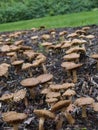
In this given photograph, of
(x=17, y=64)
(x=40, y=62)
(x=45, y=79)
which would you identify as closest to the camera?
(x=45, y=79)

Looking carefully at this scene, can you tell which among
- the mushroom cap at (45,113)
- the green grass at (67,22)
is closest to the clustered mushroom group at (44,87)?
the mushroom cap at (45,113)

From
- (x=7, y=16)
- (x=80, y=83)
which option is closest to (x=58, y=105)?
(x=80, y=83)

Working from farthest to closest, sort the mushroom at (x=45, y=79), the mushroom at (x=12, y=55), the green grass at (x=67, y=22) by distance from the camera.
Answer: the green grass at (x=67, y=22), the mushroom at (x=12, y=55), the mushroom at (x=45, y=79)

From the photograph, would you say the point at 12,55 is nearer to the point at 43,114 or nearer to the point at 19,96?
the point at 19,96

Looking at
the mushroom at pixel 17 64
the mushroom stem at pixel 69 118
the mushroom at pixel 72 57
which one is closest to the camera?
the mushroom stem at pixel 69 118

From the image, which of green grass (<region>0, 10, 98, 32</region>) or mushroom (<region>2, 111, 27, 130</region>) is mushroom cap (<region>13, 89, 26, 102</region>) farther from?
green grass (<region>0, 10, 98, 32</region>)

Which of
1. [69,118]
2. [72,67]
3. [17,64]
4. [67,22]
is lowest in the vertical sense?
[67,22]

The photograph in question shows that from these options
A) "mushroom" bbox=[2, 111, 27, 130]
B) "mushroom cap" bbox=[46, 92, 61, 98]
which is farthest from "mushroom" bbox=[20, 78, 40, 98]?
"mushroom" bbox=[2, 111, 27, 130]

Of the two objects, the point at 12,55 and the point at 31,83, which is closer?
the point at 31,83

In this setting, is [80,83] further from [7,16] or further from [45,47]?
[7,16]

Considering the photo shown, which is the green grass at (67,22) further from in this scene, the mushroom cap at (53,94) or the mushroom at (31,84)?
the mushroom cap at (53,94)

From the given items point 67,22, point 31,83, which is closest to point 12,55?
point 31,83
